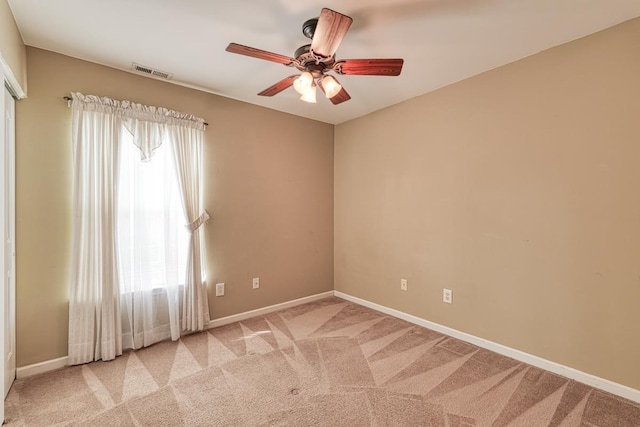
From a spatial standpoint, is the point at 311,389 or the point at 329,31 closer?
the point at 329,31

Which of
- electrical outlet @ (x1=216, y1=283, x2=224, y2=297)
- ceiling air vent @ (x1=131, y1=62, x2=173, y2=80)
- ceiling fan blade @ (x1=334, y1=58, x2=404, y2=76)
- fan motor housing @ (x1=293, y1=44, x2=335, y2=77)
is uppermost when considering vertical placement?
ceiling air vent @ (x1=131, y1=62, x2=173, y2=80)

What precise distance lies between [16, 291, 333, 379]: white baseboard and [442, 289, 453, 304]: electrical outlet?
1.61 meters

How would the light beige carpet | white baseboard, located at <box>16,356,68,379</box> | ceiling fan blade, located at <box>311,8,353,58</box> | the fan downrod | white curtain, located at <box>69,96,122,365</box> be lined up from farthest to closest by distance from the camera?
white curtain, located at <box>69,96,122,365</box> < white baseboard, located at <box>16,356,68,379</box> < the fan downrod < the light beige carpet < ceiling fan blade, located at <box>311,8,353,58</box>

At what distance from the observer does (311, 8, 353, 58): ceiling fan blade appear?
57.8 inches

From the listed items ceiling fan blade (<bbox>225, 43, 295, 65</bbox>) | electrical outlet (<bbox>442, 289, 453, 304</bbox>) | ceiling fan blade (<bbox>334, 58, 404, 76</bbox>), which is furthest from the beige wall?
electrical outlet (<bbox>442, 289, 453, 304</bbox>)

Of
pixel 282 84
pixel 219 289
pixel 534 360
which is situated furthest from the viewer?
pixel 219 289

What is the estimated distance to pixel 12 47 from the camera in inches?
71.8

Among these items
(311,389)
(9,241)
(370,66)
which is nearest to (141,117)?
(9,241)

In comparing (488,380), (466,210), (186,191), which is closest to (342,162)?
(466,210)

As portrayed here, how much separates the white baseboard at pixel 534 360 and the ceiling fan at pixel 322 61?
2.33m

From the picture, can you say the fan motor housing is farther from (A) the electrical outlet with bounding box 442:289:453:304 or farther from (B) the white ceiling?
(A) the electrical outlet with bounding box 442:289:453:304

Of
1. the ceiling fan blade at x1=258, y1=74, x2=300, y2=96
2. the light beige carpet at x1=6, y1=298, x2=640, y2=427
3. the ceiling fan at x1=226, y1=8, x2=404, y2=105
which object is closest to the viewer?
the ceiling fan at x1=226, y1=8, x2=404, y2=105

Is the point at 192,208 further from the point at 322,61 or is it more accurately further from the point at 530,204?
the point at 530,204

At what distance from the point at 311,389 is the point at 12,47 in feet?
9.41
